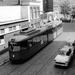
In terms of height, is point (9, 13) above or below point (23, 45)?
above

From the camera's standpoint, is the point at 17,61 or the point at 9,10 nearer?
the point at 17,61

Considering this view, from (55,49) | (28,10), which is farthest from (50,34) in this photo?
(28,10)

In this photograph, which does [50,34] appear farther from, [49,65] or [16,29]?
[49,65]

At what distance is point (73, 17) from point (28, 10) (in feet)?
145

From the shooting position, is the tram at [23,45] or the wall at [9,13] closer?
the tram at [23,45]

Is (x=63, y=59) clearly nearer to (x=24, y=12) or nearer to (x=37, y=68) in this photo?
(x=37, y=68)

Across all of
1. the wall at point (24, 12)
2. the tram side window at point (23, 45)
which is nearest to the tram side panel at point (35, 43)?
the tram side window at point (23, 45)

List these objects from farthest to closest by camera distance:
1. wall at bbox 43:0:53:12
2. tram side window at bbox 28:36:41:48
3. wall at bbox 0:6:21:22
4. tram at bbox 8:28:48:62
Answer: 1. wall at bbox 43:0:53:12
2. wall at bbox 0:6:21:22
3. tram side window at bbox 28:36:41:48
4. tram at bbox 8:28:48:62

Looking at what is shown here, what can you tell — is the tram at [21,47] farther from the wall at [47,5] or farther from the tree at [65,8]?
the tree at [65,8]

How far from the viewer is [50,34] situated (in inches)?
1126

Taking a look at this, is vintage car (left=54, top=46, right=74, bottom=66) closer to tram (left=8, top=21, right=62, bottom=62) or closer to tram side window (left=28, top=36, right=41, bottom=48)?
tram (left=8, top=21, right=62, bottom=62)

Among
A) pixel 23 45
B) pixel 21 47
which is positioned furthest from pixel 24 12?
pixel 21 47

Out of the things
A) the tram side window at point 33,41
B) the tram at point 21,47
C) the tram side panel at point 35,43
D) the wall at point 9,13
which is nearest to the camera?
the tram at point 21,47

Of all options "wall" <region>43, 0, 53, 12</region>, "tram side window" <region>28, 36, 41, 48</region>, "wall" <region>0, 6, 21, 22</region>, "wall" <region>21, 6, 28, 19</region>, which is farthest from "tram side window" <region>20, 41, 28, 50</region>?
"wall" <region>43, 0, 53, 12</region>
